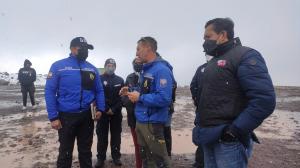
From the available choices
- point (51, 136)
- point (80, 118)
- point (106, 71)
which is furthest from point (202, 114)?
point (51, 136)

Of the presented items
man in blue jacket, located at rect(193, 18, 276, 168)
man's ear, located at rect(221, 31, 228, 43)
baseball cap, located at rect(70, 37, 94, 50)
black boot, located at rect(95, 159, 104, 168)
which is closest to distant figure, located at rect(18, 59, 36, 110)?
black boot, located at rect(95, 159, 104, 168)

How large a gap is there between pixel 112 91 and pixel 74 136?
149cm

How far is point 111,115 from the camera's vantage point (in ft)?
22.6

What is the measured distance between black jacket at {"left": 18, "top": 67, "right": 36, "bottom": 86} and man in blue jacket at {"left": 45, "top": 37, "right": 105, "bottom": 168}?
34.9 ft

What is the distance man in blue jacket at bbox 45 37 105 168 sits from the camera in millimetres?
5438

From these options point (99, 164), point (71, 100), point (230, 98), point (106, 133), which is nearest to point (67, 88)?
point (71, 100)

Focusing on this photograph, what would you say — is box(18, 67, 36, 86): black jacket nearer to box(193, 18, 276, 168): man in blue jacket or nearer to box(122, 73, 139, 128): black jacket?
box(122, 73, 139, 128): black jacket

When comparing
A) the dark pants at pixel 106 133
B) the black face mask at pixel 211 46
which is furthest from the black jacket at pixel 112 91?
the black face mask at pixel 211 46

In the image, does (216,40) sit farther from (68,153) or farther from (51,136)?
(51,136)

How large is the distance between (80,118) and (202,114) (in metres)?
2.62

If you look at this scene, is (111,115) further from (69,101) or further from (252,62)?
(252,62)

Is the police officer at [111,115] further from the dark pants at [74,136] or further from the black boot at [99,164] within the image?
the dark pants at [74,136]

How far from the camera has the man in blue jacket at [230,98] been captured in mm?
3037

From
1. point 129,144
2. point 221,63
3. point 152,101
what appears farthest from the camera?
point 129,144
